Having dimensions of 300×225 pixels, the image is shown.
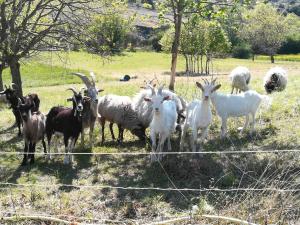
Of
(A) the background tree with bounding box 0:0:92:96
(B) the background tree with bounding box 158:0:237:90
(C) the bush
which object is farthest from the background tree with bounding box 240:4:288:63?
(A) the background tree with bounding box 0:0:92:96

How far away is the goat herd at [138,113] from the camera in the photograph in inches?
409

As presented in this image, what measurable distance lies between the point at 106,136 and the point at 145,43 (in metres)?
68.0

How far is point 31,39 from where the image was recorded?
14.2 m

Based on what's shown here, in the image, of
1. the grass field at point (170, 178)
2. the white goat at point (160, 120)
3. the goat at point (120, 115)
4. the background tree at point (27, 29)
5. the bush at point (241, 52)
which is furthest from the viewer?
the bush at point (241, 52)

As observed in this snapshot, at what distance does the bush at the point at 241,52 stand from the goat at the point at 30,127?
64.7m

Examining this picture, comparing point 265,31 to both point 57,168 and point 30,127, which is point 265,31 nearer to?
point 30,127

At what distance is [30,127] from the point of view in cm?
1048

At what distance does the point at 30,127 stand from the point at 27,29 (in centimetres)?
477

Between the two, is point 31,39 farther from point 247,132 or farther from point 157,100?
point 247,132

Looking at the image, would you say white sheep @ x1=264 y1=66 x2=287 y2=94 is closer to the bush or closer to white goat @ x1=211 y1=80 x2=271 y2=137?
A: white goat @ x1=211 y1=80 x2=271 y2=137

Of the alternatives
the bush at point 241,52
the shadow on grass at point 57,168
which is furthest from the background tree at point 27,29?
the bush at point 241,52

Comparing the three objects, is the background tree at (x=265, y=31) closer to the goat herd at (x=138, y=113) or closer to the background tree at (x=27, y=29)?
the background tree at (x=27, y=29)

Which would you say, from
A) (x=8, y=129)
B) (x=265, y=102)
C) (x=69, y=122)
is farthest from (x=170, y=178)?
(x=8, y=129)

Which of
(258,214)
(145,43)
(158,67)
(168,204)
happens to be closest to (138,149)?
(168,204)
